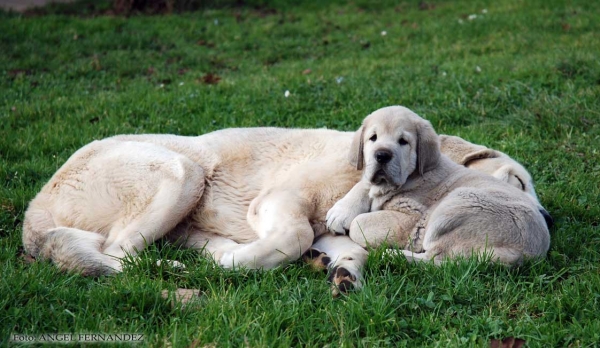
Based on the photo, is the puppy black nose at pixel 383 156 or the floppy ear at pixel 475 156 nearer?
the puppy black nose at pixel 383 156

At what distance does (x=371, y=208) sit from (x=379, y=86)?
14.5ft

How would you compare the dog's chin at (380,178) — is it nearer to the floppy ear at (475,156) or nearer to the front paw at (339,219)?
the front paw at (339,219)

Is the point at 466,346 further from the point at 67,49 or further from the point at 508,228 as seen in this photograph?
the point at 67,49

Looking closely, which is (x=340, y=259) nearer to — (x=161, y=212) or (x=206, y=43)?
(x=161, y=212)

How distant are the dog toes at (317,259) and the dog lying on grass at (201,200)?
0.6 inches

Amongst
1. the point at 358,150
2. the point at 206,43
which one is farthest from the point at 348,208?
the point at 206,43

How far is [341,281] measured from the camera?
4.35 meters

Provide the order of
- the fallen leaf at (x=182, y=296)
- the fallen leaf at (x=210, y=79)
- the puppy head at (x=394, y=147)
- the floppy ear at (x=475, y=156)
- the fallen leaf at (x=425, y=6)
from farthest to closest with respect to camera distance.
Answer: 1. the fallen leaf at (x=425, y=6)
2. the fallen leaf at (x=210, y=79)
3. the floppy ear at (x=475, y=156)
4. the puppy head at (x=394, y=147)
5. the fallen leaf at (x=182, y=296)

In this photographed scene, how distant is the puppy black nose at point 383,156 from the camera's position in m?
4.78

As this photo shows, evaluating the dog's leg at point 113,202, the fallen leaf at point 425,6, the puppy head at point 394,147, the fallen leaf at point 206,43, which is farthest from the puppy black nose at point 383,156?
the fallen leaf at point 425,6

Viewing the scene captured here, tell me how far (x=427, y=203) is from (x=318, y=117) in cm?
351

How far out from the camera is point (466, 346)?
3.69 meters

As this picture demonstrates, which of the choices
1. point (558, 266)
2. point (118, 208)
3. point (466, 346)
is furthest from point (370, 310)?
point (118, 208)

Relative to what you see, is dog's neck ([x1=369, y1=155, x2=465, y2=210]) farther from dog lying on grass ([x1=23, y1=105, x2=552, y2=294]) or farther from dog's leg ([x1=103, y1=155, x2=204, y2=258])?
dog's leg ([x1=103, y1=155, x2=204, y2=258])
